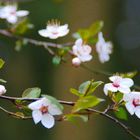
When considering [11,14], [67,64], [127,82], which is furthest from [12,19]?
[67,64]

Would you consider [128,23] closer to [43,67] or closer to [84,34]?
[43,67]

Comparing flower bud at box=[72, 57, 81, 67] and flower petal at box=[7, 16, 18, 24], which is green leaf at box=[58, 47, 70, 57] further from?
flower petal at box=[7, 16, 18, 24]

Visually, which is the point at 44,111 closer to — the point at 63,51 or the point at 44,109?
the point at 44,109

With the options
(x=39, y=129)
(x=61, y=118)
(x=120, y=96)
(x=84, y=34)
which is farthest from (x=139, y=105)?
(x=39, y=129)

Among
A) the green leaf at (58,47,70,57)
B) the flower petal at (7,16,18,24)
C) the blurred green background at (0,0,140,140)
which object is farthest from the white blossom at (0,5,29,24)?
the blurred green background at (0,0,140,140)

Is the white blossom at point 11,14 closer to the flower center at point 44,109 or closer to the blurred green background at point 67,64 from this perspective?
the flower center at point 44,109

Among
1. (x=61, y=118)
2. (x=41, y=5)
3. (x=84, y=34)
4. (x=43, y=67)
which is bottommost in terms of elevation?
(x=61, y=118)
